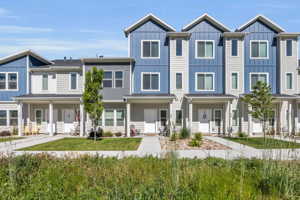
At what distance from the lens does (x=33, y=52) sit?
75.8 ft

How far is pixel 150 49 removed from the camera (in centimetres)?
2141

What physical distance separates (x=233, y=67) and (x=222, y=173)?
17.5 metres

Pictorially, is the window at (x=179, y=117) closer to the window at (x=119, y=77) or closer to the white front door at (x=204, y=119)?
the white front door at (x=204, y=119)

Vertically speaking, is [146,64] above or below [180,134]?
above

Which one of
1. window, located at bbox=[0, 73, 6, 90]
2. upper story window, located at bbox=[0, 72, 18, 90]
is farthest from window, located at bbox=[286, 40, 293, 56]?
window, located at bbox=[0, 73, 6, 90]

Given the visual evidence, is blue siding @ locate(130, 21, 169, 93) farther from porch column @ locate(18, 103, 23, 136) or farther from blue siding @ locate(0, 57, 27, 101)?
blue siding @ locate(0, 57, 27, 101)

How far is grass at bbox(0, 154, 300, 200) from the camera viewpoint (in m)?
4.52

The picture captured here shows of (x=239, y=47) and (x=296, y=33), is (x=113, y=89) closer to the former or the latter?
(x=239, y=47)

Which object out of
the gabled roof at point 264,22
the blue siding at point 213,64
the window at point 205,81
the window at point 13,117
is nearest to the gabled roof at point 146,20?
the blue siding at point 213,64

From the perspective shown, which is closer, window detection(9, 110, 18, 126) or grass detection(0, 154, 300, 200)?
grass detection(0, 154, 300, 200)

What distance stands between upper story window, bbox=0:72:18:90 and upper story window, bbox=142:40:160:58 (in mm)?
12976

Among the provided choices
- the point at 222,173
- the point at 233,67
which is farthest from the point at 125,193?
the point at 233,67

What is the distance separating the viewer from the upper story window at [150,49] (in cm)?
2141

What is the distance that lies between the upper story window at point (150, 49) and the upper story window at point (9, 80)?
1298 cm
